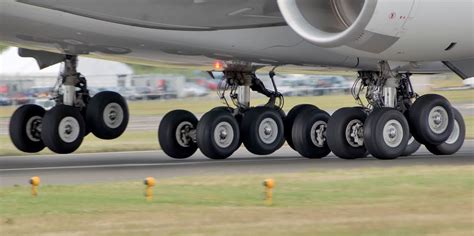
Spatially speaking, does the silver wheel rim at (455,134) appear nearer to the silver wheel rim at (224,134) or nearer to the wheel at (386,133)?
the wheel at (386,133)

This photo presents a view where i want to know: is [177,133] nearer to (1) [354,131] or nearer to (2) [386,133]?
(1) [354,131]

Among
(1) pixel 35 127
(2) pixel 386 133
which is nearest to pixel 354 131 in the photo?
(2) pixel 386 133

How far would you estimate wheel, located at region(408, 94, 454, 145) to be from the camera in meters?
16.4

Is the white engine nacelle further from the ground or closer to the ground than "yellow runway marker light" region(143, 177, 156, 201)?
further from the ground

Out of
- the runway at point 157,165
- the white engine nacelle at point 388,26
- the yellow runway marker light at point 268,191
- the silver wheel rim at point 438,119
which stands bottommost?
the runway at point 157,165

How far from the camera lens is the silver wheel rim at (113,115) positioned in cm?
1884

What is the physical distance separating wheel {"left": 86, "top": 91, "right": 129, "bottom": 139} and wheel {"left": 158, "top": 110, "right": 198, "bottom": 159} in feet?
3.10

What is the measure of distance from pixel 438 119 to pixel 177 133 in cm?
432

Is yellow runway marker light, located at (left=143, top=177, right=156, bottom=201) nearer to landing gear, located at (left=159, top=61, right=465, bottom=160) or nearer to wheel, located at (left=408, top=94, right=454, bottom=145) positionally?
landing gear, located at (left=159, top=61, right=465, bottom=160)

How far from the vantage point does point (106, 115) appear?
1883 cm

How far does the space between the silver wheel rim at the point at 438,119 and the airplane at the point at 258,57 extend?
1 centimetres

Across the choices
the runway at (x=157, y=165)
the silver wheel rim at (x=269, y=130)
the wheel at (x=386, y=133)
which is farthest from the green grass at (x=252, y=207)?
the silver wheel rim at (x=269, y=130)

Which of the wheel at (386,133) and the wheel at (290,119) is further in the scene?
the wheel at (290,119)

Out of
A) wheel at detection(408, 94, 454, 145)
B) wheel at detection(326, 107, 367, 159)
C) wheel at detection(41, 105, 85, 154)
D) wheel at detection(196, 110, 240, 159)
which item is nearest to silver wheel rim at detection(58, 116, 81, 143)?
wheel at detection(41, 105, 85, 154)
